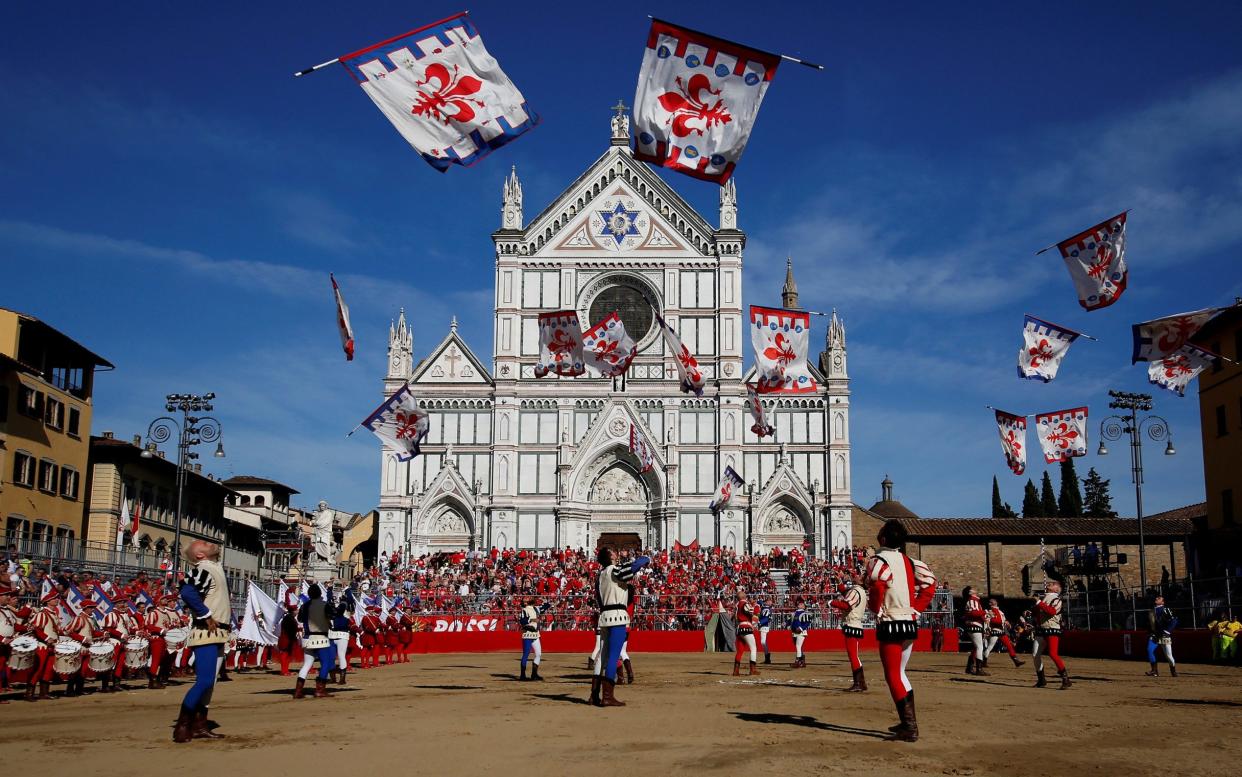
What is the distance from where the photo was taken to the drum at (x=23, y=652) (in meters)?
18.2

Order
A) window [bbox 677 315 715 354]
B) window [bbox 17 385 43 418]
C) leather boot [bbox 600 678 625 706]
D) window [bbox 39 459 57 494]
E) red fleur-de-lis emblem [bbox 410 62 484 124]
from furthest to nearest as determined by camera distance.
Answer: window [bbox 677 315 715 354]
window [bbox 39 459 57 494]
window [bbox 17 385 43 418]
leather boot [bbox 600 678 625 706]
red fleur-de-lis emblem [bbox 410 62 484 124]

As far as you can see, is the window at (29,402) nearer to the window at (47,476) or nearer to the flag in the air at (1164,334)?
the window at (47,476)

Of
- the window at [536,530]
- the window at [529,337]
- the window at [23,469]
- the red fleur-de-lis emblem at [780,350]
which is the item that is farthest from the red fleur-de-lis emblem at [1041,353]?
the window at [23,469]

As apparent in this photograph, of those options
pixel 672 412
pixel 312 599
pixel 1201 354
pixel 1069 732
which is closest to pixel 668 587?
pixel 672 412

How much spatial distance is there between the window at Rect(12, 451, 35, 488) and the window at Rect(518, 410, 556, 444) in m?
23.5

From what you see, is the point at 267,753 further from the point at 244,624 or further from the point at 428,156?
the point at 244,624

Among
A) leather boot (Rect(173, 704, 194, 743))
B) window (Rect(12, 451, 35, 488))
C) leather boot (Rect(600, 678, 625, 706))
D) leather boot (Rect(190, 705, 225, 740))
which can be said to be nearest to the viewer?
leather boot (Rect(173, 704, 194, 743))

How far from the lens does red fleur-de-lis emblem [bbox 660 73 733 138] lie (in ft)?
45.3

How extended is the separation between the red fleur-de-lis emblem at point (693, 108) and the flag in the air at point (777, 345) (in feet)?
54.8

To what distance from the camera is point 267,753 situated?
11.0m

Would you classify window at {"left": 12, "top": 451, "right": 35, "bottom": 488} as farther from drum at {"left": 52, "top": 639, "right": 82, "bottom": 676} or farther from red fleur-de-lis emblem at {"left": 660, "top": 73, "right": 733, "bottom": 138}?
red fleur-de-lis emblem at {"left": 660, "top": 73, "right": 733, "bottom": 138}

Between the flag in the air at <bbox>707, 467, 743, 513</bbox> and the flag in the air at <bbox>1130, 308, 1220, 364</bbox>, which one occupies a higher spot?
the flag in the air at <bbox>1130, 308, 1220, 364</bbox>

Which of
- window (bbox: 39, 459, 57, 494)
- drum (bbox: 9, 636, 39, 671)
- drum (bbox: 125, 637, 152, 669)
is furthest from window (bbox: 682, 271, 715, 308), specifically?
drum (bbox: 9, 636, 39, 671)

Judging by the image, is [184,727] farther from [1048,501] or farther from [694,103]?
[1048,501]
